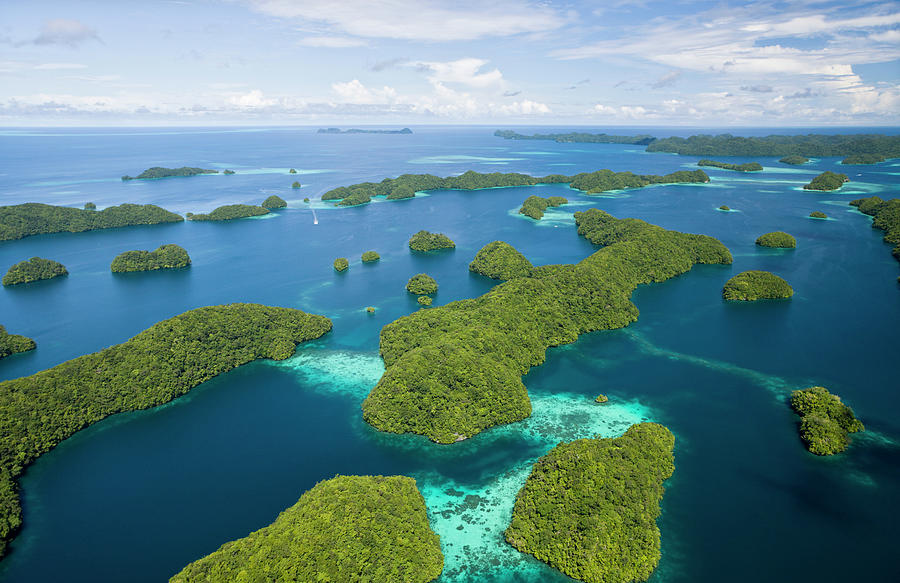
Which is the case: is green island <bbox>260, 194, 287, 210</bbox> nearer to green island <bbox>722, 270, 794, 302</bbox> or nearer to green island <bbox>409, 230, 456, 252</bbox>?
green island <bbox>409, 230, 456, 252</bbox>

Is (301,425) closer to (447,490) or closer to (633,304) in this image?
(447,490)

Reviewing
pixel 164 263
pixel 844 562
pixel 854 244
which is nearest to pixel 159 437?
pixel 844 562

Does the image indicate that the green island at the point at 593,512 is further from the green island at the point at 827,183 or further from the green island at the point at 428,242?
the green island at the point at 827,183

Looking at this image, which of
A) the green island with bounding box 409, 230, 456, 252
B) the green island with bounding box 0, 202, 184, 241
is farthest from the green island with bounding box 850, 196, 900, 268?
the green island with bounding box 0, 202, 184, 241

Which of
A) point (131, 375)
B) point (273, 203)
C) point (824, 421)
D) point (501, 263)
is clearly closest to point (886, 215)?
point (501, 263)

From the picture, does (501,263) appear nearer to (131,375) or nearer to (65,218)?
(131,375)

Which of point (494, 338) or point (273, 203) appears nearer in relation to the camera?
point (494, 338)
